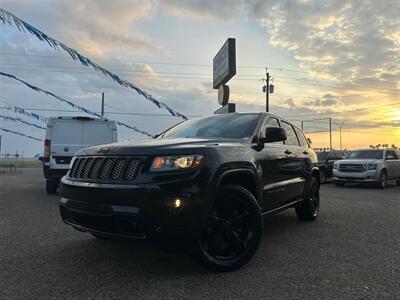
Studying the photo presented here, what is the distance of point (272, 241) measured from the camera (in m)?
5.64

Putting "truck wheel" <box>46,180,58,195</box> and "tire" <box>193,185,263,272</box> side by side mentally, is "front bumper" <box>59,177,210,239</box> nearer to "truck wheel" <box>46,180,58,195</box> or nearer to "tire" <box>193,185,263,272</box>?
"tire" <box>193,185,263,272</box>

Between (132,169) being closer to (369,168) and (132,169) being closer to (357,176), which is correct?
(357,176)

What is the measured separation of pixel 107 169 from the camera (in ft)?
13.5

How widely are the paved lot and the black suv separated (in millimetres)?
309

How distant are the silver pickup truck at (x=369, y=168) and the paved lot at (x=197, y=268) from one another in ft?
35.0

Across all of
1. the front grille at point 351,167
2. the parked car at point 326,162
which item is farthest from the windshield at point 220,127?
the parked car at point 326,162

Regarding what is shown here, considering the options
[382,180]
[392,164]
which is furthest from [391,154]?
[382,180]

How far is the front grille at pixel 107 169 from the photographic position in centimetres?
395

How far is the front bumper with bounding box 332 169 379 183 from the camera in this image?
16.5 meters

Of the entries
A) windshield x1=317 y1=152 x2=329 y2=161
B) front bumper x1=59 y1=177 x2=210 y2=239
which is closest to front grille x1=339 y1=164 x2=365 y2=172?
windshield x1=317 y1=152 x2=329 y2=161

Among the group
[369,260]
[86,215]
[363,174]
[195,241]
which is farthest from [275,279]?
[363,174]

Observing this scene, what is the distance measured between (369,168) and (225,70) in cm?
885

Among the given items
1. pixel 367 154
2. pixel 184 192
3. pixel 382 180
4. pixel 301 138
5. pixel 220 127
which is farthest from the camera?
pixel 367 154

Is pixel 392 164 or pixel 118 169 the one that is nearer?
pixel 118 169
